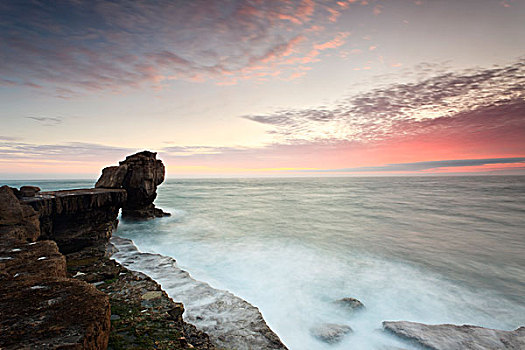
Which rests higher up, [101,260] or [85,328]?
[85,328]

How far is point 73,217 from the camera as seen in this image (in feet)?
24.8

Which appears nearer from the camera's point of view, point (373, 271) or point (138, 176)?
point (373, 271)

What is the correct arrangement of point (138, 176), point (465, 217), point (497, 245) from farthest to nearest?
point (465, 217) → point (138, 176) → point (497, 245)

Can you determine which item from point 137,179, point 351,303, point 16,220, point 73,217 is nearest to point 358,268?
point 351,303

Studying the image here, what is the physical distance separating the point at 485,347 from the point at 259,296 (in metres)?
4.17

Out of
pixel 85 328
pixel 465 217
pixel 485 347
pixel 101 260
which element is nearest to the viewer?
pixel 85 328

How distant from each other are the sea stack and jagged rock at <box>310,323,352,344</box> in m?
11.0

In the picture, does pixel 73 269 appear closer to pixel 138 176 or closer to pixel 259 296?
pixel 259 296

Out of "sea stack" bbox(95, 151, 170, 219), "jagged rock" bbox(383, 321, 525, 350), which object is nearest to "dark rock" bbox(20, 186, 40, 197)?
"sea stack" bbox(95, 151, 170, 219)

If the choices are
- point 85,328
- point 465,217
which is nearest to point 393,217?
point 465,217

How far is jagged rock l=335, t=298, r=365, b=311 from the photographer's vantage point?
5289 mm

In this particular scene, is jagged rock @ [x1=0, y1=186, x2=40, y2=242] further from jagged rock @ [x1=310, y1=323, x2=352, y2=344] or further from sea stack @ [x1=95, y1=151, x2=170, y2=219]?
sea stack @ [x1=95, y1=151, x2=170, y2=219]

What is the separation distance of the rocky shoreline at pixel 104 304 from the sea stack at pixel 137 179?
4.23m

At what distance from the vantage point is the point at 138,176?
42.5ft
